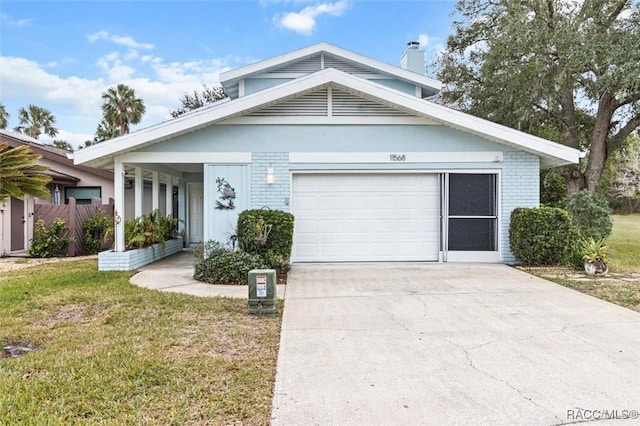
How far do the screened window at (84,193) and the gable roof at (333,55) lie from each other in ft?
23.5

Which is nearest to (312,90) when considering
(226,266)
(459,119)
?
(459,119)

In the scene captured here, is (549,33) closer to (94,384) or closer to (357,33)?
(357,33)

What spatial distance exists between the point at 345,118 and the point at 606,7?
9447 mm

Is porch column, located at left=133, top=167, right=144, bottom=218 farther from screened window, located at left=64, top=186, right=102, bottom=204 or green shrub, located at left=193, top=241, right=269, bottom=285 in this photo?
screened window, located at left=64, top=186, right=102, bottom=204

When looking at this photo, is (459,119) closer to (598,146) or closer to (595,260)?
(595,260)

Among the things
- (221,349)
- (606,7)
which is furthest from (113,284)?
(606,7)

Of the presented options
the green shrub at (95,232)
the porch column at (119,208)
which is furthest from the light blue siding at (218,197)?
the green shrub at (95,232)

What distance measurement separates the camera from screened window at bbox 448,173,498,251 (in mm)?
10195

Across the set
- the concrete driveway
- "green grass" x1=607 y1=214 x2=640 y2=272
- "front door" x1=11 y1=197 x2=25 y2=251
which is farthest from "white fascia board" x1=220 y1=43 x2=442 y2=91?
"front door" x1=11 y1=197 x2=25 y2=251

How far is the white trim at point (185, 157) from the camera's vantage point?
31.6ft

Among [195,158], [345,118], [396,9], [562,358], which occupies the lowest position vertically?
[562,358]

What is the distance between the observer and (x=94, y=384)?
356cm

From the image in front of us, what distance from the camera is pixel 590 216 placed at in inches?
477

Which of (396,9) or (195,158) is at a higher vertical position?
(396,9)
